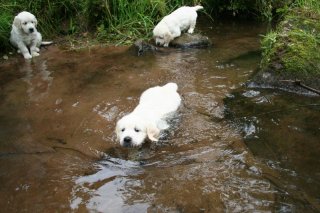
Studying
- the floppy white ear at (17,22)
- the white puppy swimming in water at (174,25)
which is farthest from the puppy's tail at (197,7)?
the floppy white ear at (17,22)

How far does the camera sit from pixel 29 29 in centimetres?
785

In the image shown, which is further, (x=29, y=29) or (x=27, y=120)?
(x=29, y=29)

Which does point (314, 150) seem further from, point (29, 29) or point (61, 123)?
point (29, 29)

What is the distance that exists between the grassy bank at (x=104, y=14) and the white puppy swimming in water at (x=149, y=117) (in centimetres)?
320

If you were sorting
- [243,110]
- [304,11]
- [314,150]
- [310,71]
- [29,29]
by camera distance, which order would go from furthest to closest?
[29,29] < [304,11] < [310,71] < [243,110] < [314,150]

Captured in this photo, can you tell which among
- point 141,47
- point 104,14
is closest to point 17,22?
point 104,14

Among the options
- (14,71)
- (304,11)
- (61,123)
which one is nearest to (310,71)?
(304,11)

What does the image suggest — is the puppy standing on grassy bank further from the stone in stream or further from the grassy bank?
the stone in stream

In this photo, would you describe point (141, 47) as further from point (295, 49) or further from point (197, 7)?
point (295, 49)

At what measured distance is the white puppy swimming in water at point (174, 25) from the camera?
7.95 metres

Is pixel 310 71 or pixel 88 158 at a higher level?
pixel 310 71

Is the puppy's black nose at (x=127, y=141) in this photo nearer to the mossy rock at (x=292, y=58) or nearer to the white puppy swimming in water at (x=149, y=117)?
the white puppy swimming in water at (x=149, y=117)

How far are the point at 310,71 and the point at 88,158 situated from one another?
327 cm

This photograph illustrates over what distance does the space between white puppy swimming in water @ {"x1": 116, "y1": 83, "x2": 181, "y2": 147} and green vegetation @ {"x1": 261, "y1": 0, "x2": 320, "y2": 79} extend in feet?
5.07
